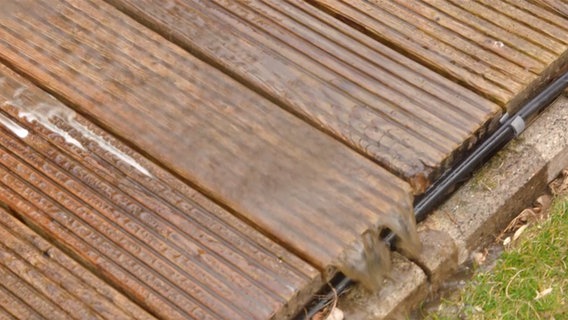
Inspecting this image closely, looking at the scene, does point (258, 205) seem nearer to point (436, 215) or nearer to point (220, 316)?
point (220, 316)

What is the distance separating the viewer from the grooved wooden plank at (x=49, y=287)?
7.90 feet

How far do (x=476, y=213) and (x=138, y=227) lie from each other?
2.82 feet

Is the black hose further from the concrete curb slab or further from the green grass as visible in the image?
the green grass

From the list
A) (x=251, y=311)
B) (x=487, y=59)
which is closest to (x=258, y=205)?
(x=251, y=311)

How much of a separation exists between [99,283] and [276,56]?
2.67ft

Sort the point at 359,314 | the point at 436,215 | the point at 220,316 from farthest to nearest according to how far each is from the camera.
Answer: the point at 436,215 → the point at 359,314 → the point at 220,316

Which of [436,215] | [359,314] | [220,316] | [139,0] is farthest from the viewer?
[139,0]

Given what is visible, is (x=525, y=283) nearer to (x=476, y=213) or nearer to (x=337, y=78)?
(x=476, y=213)

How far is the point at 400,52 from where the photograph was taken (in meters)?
2.88

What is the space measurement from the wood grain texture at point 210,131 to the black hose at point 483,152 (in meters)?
0.12

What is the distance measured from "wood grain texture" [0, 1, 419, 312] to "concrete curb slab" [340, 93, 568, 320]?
0.09 m

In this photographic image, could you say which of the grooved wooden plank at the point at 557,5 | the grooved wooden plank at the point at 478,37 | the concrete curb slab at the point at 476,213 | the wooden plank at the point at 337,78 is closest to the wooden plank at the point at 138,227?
the concrete curb slab at the point at 476,213

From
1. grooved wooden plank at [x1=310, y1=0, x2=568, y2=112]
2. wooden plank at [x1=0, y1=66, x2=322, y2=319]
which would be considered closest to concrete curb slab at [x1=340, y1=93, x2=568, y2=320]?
grooved wooden plank at [x1=310, y1=0, x2=568, y2=112]

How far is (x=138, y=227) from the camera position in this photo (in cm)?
252
